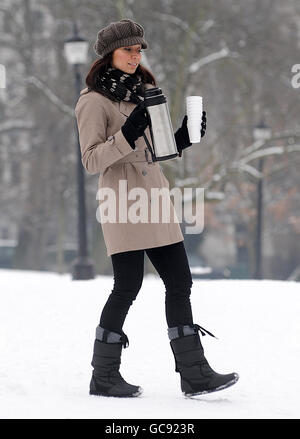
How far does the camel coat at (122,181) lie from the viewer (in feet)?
14.4

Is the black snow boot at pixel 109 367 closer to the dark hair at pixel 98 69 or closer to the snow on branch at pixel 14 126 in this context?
the dark hair at pixel 98 69

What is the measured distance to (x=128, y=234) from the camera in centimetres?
440

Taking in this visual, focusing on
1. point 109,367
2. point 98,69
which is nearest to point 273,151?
point 98,69

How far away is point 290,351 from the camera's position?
5777mm

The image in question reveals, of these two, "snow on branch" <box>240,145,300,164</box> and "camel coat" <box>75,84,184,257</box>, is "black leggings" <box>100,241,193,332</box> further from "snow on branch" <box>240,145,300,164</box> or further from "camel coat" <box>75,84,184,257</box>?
"snow on branch" <box>240,145,300,164</box>

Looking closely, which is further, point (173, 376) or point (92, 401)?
point (173, 376)

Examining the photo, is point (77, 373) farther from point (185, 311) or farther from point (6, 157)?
point (6, 157)

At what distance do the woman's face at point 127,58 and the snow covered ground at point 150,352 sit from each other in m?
1.61

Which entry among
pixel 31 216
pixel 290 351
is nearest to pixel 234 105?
pixel 31 216

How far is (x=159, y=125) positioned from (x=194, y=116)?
7.4 inches

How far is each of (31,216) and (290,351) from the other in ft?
73.0

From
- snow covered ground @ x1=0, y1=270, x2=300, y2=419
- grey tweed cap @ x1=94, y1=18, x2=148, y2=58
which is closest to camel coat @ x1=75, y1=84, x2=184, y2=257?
grey tweed cap @ x1=94, y1=18, x2=148, y2=58

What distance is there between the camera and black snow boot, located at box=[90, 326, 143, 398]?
4.51 metres
